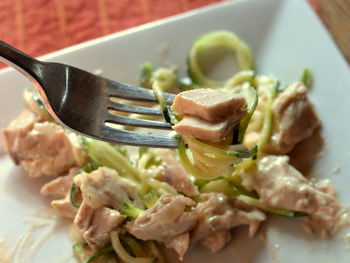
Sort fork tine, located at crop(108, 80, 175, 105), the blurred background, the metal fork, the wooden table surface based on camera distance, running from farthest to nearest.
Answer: the blurred background < the wooden table surface < fork tine, located at crop(108, 80, 175, 105) < the metal fork

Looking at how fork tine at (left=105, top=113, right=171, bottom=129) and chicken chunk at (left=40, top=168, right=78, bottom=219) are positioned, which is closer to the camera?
fork tine at (left=105, top=113, right=171, bottom=129)

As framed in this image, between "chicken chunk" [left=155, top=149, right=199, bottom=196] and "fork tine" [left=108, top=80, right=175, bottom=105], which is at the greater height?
"fork tine" [left=108, top=80, right=175, bottom=105]

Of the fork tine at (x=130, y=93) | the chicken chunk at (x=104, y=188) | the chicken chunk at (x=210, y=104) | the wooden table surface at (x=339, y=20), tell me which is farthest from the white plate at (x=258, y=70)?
the chicken chunk at (x=210, y=104)

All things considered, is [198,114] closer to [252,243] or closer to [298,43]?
[252,243]

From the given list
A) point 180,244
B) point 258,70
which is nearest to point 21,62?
point 180,244

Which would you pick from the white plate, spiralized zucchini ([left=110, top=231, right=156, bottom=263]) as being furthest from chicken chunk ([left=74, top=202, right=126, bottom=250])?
the white plate

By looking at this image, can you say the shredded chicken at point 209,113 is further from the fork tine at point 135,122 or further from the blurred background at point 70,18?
the blurred background at point 70,18

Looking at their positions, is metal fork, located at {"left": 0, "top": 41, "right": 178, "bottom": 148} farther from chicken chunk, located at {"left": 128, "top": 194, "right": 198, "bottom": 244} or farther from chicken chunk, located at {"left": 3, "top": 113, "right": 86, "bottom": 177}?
chicken chunk, located at {"left": 3, "top": 113, "right": 86, "bottom": 177}
